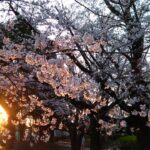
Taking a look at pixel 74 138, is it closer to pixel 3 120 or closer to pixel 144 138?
pixel 3 120

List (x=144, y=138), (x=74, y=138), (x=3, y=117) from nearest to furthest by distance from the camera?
(x=144, y=138), (x=74, y=138), (x=3, y=117)

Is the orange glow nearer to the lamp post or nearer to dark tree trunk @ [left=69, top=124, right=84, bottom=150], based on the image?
the lamp post

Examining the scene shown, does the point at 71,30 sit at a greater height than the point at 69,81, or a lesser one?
greater

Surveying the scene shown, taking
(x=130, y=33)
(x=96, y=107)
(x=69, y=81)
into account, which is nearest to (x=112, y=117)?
(x=96, y=107)

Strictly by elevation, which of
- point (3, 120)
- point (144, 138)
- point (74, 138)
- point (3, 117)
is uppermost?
point (3, 117)

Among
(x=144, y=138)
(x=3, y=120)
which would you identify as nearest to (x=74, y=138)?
(x=3, y=120)

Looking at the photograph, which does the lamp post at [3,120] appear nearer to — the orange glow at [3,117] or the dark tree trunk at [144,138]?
the orange glow at [3,117]

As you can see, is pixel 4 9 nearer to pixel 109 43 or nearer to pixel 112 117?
pixel 109 43

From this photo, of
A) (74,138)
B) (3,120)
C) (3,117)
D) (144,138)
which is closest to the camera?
(144,138)

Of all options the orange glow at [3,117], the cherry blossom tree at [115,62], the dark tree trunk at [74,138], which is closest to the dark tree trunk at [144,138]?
the cherry blossom tree at [115,62]

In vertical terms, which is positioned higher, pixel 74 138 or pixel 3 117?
pixel 3 117

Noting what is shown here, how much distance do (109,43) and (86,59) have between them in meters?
Result: 0.84

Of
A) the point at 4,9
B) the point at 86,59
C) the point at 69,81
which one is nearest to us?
the point at 69,81

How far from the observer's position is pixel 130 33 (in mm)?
9664
